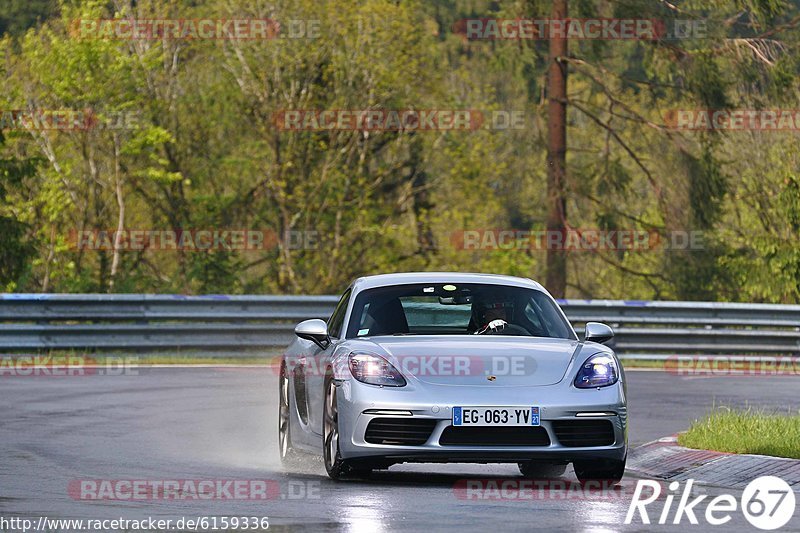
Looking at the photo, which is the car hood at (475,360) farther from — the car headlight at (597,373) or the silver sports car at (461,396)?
the car headlight at (597,373)

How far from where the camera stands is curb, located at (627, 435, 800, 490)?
35.4 feet

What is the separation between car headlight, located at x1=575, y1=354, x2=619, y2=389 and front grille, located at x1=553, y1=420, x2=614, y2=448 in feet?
0.78

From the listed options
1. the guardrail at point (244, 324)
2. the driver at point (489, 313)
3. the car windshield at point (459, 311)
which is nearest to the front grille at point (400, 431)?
the car windshield at point (459, 311)

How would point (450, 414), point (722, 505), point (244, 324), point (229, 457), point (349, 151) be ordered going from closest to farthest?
1. point (722, 505)
2. point (450, 414)
3. point (229, 457)
4. point (244, 324)
5. point (349, 151)

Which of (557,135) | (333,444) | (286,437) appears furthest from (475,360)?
Answer: (557,135)

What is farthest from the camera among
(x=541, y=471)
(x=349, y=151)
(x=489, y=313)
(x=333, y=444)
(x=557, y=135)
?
(x=349, y=151)

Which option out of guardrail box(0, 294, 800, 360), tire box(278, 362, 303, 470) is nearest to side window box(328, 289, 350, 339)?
tire box(278, 362, 303, 470)

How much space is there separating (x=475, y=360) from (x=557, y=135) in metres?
25.0

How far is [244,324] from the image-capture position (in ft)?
79.8

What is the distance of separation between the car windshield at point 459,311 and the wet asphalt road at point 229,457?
98 cm

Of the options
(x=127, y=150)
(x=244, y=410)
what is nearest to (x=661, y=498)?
(x=244, y=410)

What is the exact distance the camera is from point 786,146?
39.3 m

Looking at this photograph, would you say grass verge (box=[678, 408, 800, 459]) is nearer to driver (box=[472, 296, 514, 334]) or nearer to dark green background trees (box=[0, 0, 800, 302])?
driver (box=[472, 296, 514, 334])

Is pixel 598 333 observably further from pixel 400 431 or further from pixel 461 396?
pixel 400 431
